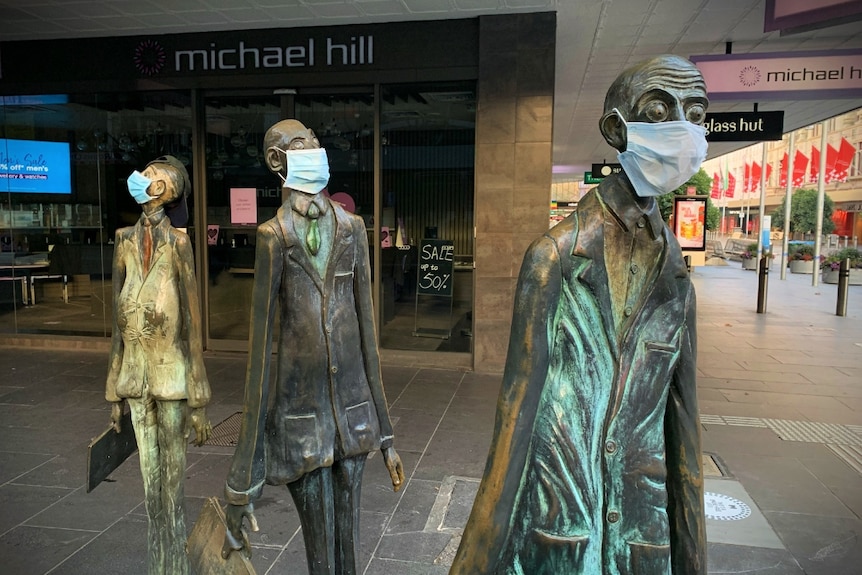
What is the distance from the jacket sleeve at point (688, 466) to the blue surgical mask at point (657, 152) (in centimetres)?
26

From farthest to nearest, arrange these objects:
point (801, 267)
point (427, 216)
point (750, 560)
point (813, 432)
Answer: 1. point (801, 267)
2. point (427, 216)
3. point (813, 432)
4. point (750, 560)

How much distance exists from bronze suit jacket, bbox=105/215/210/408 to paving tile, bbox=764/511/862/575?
3458 mm

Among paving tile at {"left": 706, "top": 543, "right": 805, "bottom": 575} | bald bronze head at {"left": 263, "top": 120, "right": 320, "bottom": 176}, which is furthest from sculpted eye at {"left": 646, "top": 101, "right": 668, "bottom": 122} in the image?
paving tile at {"left": 706, "top": 543, "right": 805, "bottom": 575}

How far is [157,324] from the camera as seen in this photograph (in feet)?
9.41

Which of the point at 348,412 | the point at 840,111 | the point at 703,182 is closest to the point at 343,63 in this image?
the point at 348,412

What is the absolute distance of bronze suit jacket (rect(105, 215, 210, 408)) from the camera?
2871 millimetres

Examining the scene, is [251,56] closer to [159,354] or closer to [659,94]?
[159,354]

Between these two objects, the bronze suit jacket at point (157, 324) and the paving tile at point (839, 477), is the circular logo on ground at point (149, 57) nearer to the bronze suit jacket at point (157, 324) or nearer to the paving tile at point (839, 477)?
the bronze suit jacket at point (157, 324)

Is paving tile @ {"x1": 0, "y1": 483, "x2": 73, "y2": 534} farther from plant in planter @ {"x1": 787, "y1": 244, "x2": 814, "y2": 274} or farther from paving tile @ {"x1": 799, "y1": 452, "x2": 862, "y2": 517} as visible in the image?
plant in planter @ {"x1": 787, "y1": 244, "x2": 814, "y2": 274}

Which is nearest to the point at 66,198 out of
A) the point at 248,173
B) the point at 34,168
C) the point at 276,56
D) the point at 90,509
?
the point at 34,168

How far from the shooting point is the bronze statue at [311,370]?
7.65ft

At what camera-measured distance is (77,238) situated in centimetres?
986

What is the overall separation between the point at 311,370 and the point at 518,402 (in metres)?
1.26

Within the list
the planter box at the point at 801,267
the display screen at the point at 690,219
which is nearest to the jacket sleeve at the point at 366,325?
the display screen at the point at 690,219
